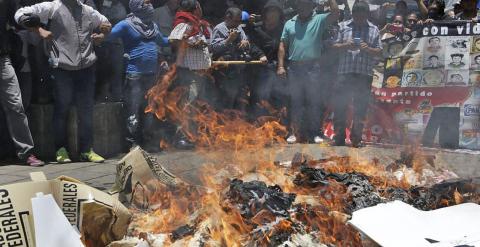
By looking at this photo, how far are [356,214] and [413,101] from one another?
580 centimetres

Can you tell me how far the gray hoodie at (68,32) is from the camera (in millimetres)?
6992

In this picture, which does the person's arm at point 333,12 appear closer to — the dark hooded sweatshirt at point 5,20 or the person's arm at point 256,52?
the person's arm at point 256,52

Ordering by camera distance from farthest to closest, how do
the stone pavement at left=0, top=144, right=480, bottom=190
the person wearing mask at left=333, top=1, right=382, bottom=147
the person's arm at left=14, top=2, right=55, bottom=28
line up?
the person wearing mask at left=333, top=1, right=382, bottom=147
the person's arm at left=14, top=2, right=55, bottom=28
the stone pavement at left=0, top=144, right=480, bottom=190

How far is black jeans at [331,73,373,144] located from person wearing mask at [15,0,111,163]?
3.66m

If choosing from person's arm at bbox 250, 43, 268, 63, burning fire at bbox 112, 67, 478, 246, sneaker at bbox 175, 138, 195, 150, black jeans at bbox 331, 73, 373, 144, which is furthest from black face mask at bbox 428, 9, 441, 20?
sneaker at bbox 175, 138, 195, 150

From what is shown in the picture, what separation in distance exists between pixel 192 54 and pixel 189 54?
43mm

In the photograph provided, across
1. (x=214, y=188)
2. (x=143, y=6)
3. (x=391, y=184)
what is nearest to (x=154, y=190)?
(x=214, y=188)

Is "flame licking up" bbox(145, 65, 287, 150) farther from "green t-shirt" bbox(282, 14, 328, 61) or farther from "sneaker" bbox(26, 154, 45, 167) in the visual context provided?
"sneaker" bbox(26, 154, 45, 167)

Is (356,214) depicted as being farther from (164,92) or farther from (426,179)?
(164,92)

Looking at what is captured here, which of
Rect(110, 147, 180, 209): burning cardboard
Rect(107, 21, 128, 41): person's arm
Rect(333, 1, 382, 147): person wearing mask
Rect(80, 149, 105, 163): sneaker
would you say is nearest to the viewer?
Rect(110, 147, 180, 209): burning cardboard

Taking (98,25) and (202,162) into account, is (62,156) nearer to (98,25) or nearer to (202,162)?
(98,25)

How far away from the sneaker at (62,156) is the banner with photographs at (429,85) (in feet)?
15.6

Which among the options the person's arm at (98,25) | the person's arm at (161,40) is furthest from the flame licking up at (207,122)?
the person's arm at (98,25)

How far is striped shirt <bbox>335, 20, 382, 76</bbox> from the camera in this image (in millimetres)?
8555
